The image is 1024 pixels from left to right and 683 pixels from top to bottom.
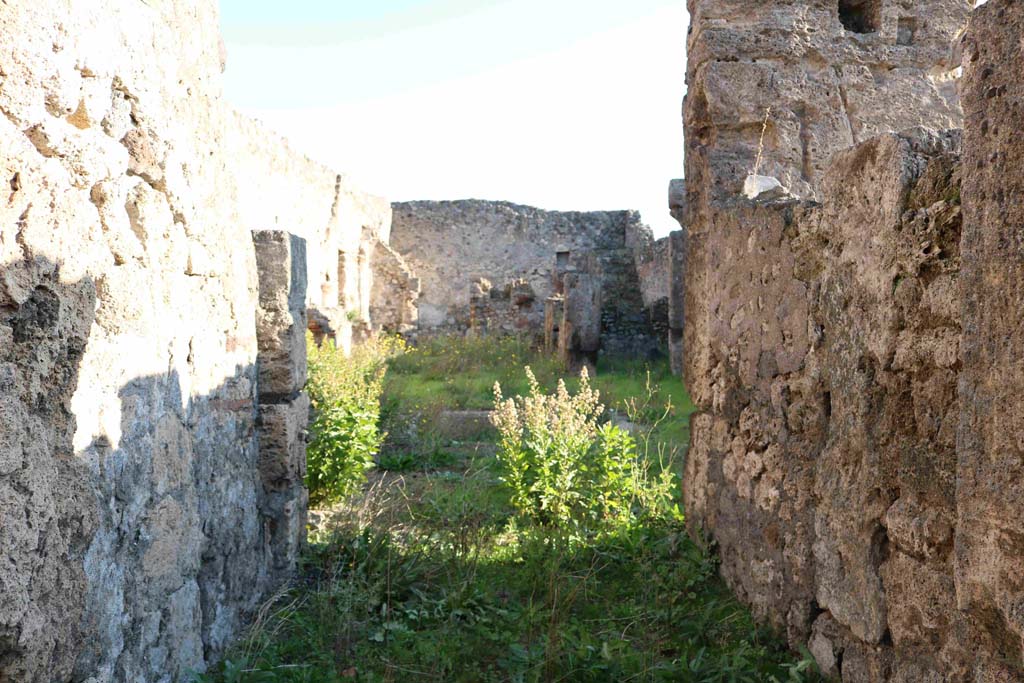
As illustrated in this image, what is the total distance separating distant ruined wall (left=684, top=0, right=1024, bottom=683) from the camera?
5.93ft

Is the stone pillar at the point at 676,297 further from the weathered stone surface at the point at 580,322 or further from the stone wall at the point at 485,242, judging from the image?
the stone wall at the point at 485,242

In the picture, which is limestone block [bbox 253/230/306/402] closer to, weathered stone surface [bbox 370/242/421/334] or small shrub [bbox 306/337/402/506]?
small shrub [bbox 306/337/402/506]

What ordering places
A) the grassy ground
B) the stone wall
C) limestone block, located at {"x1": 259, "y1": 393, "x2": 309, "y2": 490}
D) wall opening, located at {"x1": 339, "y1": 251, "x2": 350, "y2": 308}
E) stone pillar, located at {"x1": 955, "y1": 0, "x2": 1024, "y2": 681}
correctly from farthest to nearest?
the stone wall < wall opening, located at {"x1": 339, "y1": 251, "x2": 350, "y2": 308} < limestone block, located at {"x1": 259, "y1": 393, "x2": 309, "y2": 490} < the grassy ground < stone pillar, located at {"x1": 955, "y1": 0, "x2": 1024, "y2": 681}

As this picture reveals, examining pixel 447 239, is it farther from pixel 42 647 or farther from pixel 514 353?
pixel 42 647

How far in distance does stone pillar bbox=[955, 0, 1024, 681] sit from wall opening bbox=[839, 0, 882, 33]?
2904 millimetres

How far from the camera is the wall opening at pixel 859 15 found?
4.52 m

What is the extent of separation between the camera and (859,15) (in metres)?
4.61

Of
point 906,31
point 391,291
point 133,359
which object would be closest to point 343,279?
point 391,291

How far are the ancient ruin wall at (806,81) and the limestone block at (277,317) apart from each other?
214 centimetres

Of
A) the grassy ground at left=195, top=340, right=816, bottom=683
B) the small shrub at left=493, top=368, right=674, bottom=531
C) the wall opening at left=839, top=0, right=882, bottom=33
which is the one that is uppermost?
the wall opening at left=839, top=0, right=882, bottom=33

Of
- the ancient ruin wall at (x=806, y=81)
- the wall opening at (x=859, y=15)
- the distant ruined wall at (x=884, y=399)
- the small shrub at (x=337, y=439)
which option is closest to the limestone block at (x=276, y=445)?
the small shrub at (x=337, y=439)

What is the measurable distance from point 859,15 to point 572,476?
2944 mm

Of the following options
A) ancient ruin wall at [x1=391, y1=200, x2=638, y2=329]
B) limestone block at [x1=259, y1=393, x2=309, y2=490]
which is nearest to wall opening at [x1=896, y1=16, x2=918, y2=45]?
limestone block at [x1=259, y1=393, x2=309, y2=490]

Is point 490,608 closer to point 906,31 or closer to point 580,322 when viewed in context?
point 906,31
